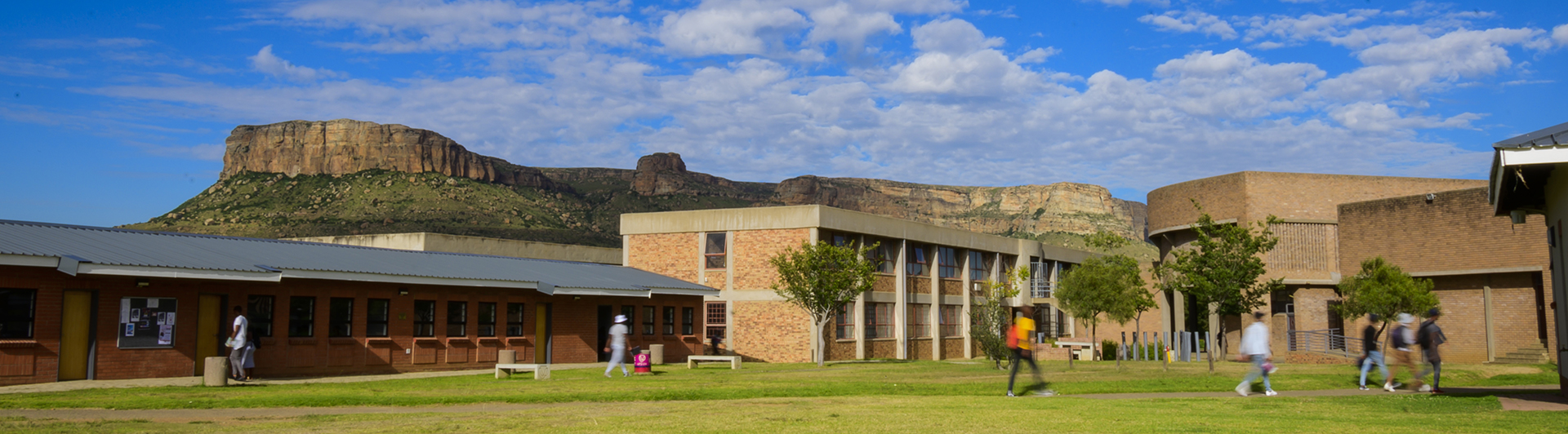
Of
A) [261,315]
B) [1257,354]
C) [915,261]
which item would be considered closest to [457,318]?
[261,315]

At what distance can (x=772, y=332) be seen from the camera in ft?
133

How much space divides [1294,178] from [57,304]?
39.5m

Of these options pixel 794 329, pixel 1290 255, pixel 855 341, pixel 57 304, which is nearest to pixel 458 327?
pixel 57 304

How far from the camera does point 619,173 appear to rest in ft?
446

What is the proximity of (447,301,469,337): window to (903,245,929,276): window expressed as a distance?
66.3ft

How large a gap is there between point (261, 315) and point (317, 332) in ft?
4.59

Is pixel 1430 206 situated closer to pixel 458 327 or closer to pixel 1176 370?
pixel 1176 370

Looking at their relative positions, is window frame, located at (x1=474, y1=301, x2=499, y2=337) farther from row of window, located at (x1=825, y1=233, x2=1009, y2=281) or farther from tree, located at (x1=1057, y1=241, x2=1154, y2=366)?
tree, located at (x1=1057, y1=241, x2=1154, y2=366)

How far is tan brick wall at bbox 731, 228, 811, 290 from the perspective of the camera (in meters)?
40.3

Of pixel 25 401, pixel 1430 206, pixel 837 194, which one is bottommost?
pixel 25 401

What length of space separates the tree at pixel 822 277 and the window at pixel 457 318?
10181 millimetres

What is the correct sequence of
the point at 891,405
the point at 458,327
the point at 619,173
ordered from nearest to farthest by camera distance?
1. the point at 891,405
2. the point at 458,327
3. the point at 619,173

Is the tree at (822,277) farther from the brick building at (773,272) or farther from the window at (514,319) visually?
the window at (514,319)

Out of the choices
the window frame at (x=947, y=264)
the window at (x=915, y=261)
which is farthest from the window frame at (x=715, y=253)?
the window frame at (x=947, y=264)
